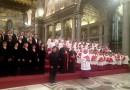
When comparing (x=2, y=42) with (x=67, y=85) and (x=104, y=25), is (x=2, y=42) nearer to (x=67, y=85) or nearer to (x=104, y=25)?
(x=67, y=85)

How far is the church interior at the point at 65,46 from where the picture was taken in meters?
8.07

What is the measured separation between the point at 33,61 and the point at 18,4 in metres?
6.33

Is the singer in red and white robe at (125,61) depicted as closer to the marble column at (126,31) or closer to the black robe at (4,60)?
the marble column at (126,31)

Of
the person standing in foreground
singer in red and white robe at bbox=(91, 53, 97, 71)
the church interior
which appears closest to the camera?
the church interior

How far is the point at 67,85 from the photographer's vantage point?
809cm

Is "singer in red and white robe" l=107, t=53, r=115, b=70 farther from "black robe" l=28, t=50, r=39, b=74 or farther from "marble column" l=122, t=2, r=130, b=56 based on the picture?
"black robe" l=28, t=50, r=39, b=74

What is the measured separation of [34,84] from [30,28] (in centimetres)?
1852

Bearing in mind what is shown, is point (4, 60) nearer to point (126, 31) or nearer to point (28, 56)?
point (28, 56)

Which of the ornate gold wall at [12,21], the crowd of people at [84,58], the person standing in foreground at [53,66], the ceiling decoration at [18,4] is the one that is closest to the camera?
the person standing in foreground at [53,66]

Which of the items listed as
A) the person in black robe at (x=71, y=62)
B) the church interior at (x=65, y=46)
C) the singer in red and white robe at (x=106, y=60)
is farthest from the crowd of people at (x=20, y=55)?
the singer in red and white robe at (x=106, y=60)

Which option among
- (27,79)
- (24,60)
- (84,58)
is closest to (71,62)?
(84,58)

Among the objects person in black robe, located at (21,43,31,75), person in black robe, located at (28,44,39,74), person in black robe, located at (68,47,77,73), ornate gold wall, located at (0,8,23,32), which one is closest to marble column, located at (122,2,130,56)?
person in black robe, located at (68,47,77,73)

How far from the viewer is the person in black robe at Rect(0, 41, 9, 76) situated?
25.6 feet

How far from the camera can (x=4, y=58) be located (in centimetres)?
783
